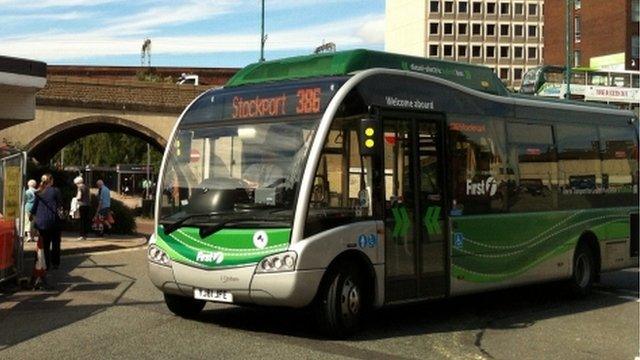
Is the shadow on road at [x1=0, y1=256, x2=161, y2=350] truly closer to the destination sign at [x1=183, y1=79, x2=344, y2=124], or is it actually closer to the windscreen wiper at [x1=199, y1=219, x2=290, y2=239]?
the windscreen wiper at [x1=199, y1=219, x2=290, y2=239]

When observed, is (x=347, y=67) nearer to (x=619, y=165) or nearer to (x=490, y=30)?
(x=619, y=165)

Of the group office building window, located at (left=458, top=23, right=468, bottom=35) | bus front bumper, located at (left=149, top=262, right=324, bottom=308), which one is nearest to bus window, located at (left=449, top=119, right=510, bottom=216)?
bus front bumper, located at (left=149, top=262, right=324, bottom=308)

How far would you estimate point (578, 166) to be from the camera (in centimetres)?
1277

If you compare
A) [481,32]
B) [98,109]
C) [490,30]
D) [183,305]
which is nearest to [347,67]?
[183,305]

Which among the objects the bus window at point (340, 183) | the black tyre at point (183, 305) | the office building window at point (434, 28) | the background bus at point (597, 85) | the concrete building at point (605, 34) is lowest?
the black tyre at point (183, 305)

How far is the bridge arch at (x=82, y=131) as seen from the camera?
143ft

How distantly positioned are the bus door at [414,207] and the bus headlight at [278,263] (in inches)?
53.4

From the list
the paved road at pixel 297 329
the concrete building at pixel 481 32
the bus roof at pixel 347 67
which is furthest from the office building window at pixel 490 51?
the bus roof at pixel 347 67

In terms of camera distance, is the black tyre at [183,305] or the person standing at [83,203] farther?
the person standing at [83,203]

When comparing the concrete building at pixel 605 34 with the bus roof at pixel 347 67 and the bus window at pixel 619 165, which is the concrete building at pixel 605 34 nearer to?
the bus window at pixel 619 165

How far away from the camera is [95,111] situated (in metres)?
44.4

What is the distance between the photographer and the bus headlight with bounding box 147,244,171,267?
9.12 metres

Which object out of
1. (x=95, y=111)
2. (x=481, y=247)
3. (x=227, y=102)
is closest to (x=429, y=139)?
(x=481, y=247)

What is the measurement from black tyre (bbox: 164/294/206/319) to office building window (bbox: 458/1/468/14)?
109344mm
